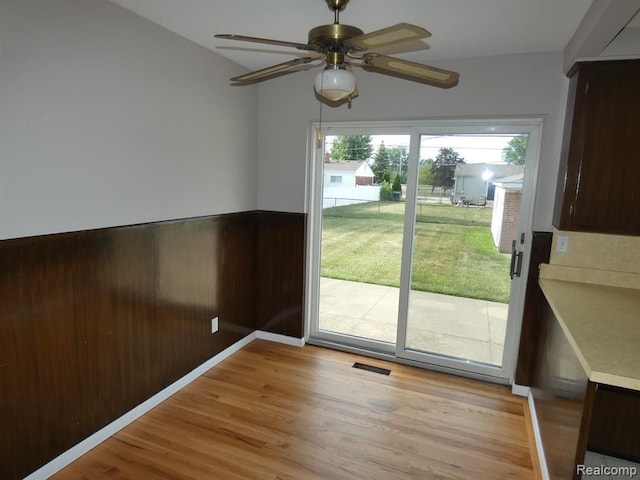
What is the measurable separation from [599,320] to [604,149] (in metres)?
1.12

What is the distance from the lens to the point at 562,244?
2.66m

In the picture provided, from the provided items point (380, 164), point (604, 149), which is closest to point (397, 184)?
point (380, 164)

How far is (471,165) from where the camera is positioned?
2.99 metres

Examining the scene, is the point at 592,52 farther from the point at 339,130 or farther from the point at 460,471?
the point at 460,471

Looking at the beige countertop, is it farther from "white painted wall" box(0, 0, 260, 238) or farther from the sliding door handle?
"white painted wall" box(0, 0, 260, 238)

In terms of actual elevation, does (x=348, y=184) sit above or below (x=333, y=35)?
below

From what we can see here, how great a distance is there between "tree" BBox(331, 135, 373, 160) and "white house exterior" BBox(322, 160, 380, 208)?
0.17ft

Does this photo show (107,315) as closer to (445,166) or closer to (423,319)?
(423,319)

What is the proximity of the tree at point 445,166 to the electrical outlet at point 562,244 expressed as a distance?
868 mm

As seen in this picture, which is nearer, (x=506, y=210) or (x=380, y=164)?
(x=506, y=210)

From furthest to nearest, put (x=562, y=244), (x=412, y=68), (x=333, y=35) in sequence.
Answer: (x=562, y=244) < (x=412, y=68) < (x=333, y=35)

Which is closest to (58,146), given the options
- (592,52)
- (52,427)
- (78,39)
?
(78,39)

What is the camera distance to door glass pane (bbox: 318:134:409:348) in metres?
3.29

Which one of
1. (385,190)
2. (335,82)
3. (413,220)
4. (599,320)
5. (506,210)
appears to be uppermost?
(335,82)
